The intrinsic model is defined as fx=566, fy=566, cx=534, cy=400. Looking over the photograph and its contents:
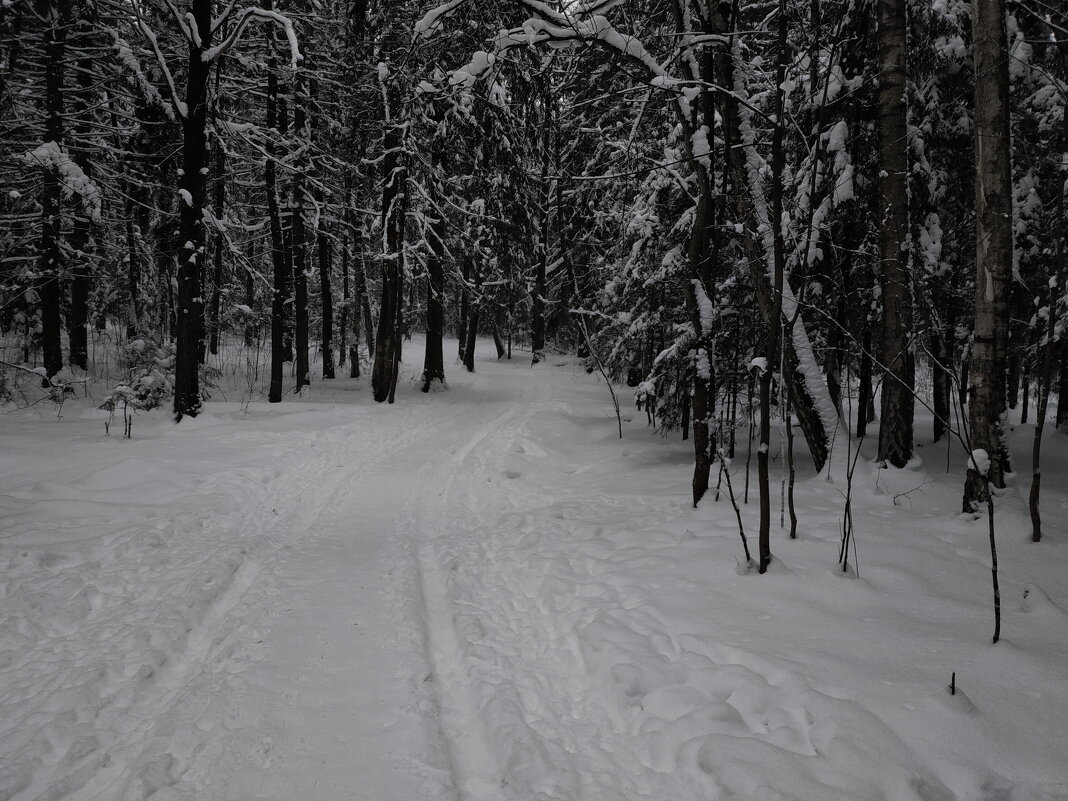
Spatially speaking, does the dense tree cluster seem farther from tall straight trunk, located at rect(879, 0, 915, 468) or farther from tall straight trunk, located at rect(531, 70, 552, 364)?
tall straight trunk, located at rect(531, 70, 552, 364)

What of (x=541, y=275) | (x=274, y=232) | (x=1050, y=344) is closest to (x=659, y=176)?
(x=1050, y=344)

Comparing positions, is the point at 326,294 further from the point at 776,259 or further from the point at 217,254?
the point at 776,259

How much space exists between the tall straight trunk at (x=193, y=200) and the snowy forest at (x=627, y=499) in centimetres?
7

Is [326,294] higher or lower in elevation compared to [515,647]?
higher

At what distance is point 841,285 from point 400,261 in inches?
451

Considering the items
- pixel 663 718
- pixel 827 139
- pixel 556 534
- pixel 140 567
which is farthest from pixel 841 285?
pixel 140 567

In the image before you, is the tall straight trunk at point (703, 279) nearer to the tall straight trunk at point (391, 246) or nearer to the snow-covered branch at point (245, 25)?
the snow-covered branch at point (245, 25)

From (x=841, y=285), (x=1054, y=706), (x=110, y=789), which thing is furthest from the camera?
(x=841, y=285)

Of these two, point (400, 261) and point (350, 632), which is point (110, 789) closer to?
point (350, 632)

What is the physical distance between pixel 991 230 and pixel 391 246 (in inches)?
566

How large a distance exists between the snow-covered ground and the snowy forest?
25 millimetres

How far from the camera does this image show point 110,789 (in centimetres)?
267

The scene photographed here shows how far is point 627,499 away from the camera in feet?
24.9

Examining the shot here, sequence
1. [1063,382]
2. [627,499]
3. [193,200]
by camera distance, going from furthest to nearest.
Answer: [1063,382] → [193,200] → [627,499]
